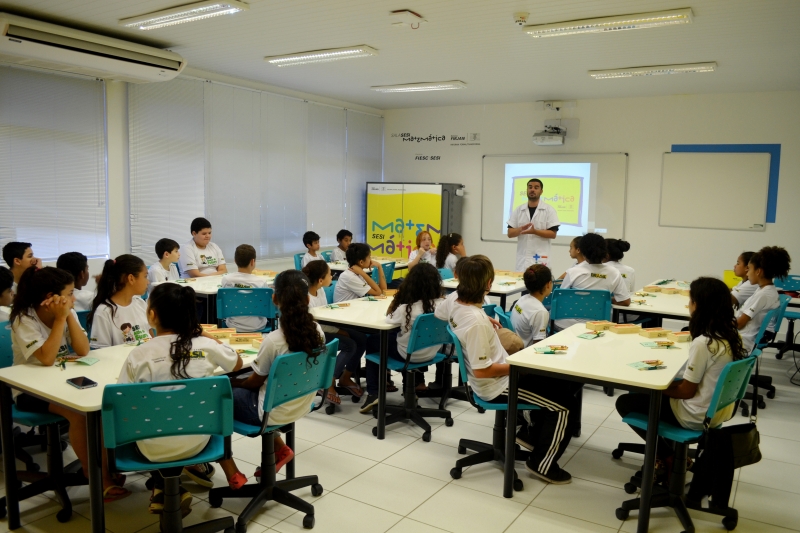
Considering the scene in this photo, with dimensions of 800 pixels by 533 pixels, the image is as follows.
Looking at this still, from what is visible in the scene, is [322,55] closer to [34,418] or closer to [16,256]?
[16,256]

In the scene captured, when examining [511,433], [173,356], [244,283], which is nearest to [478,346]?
[511,433]

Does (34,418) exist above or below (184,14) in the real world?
below

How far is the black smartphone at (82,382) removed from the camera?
2586 millimetres

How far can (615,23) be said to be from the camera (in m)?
4.77

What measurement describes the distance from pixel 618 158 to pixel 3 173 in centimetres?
734

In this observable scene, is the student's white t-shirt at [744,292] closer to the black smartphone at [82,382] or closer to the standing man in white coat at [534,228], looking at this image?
the standing man in white coat at [534,228]

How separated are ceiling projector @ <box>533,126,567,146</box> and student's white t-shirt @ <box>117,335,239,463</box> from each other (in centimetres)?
710

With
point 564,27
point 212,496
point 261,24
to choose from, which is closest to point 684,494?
point 212,496

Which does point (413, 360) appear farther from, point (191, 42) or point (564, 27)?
point (191, 42)

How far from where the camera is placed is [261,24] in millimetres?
5184

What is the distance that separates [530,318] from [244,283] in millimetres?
2288

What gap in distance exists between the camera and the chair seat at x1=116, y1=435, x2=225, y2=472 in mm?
2389

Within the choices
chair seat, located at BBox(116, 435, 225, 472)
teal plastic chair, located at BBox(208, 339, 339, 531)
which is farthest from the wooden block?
chair seat, located at BBox(116, 435, 225, 472)

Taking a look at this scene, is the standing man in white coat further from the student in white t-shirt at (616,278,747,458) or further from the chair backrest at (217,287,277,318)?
the student in white t-shirt at (616,278,747,458)
